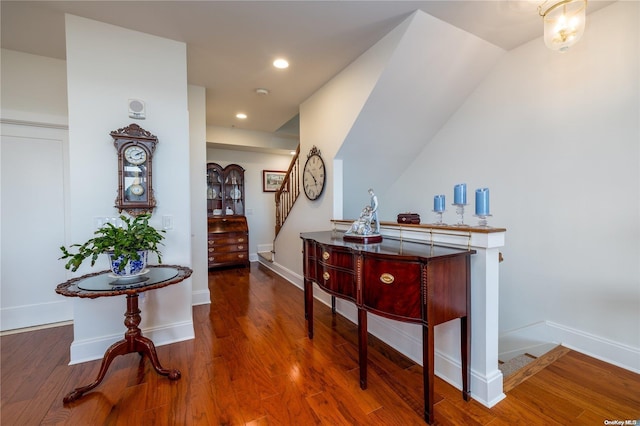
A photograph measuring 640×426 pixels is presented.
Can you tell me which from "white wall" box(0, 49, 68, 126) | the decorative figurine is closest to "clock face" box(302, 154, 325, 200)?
the decorative figurine

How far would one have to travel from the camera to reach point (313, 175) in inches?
139

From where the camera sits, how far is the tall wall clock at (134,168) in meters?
2.23

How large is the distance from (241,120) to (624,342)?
5224 millimetres

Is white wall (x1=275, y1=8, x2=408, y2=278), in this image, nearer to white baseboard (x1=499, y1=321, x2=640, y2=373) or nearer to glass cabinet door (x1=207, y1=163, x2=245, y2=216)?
glass cabinet door (x1=207, y1=163, x2=245, y2=216)

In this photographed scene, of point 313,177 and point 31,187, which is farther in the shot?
point 313,177

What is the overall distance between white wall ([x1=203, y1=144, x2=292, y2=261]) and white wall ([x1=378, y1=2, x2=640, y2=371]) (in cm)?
427

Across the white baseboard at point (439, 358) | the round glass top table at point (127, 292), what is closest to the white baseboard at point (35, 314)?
the round glass top table at point (127, 292)

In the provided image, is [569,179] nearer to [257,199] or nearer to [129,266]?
[129,266]

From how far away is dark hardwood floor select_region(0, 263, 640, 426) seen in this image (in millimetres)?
1529

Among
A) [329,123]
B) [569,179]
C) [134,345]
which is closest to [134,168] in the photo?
[134,345]

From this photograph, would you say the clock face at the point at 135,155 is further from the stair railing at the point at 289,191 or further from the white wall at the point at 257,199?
the white wall at the point at 257,199

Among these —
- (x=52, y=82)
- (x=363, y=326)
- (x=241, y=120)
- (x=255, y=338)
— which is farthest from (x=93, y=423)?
(x=241, y=120)

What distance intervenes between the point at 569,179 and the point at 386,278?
1975 millimetres

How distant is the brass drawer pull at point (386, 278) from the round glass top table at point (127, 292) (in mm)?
1367
